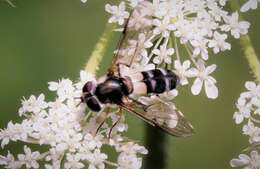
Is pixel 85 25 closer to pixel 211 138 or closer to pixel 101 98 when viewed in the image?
pixel 211 138

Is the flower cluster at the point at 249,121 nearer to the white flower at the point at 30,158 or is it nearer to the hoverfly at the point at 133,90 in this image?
the hoverfly at the point at 133,90

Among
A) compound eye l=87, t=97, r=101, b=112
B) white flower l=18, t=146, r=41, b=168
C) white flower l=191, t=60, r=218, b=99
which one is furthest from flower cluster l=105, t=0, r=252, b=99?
white flower l=18, t=146, r=41, b=168

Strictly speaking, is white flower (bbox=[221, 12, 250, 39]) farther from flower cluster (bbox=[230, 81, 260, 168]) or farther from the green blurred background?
the green blurred background

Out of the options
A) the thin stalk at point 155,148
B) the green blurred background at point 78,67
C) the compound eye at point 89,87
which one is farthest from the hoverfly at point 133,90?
the green blurred background at point 78,67

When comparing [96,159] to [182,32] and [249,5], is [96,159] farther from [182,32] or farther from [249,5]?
[249,5]

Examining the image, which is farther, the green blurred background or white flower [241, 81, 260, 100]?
the green blurred background
